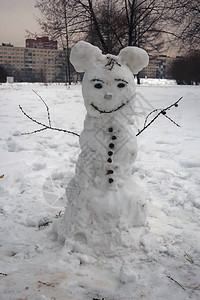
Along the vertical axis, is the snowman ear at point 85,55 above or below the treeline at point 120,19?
below

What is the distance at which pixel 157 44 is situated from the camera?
51.3 ft

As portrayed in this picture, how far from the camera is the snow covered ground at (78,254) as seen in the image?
1725 mm

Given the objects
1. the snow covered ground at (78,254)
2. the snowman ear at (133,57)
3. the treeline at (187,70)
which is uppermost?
the treeline at (187,70)

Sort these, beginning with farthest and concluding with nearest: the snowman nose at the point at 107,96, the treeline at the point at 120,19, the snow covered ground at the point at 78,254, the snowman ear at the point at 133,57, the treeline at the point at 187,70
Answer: the treeline at the point at 187,70 → the treeline at the point at 120,19 → the snowman ear at the point at 133,57 → the snowman nose at the point at 107,96 → the snow covered ground at the point at 78,254

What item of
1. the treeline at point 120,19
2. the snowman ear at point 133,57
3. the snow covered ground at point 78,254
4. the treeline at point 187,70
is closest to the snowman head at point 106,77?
the snowman ear at point 133,57

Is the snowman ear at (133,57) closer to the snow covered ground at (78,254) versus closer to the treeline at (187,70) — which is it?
the snow covered ground at (78,254)

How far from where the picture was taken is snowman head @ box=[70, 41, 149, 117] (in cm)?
207

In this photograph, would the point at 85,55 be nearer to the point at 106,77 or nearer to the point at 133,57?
the point at 106,77

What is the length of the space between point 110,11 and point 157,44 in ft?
12.5

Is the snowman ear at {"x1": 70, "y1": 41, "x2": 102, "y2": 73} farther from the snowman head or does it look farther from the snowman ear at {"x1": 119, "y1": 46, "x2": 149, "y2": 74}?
the snowman ear at {"x1": 119, "y1": 46, "x2": 149, "y2": 74}

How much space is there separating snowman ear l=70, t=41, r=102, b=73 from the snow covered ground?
0.59 metres

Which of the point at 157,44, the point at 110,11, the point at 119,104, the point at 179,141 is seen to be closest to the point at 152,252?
the point at 119,104

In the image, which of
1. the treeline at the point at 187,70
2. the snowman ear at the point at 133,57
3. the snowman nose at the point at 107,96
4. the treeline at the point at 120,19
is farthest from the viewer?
the treeline at the point at 187,70

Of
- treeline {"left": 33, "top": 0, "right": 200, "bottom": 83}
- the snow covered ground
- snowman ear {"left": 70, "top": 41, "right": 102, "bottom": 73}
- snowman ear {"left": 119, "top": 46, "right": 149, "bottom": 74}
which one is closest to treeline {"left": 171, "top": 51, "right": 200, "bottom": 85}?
treeline {"left": 33, "top": 0, "right": 200, "bottom": 83}
